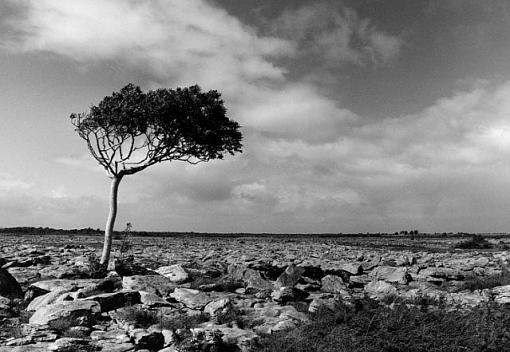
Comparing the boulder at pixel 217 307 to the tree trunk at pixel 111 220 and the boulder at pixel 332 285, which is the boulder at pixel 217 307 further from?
the tree trunk at pixel 111 220

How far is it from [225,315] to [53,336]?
14.0 ft

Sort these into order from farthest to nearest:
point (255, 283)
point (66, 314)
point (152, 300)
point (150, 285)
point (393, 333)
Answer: point (255, 283) → point (150, 285) → point (152, 300) → point (66, 314) → point (393, 333)

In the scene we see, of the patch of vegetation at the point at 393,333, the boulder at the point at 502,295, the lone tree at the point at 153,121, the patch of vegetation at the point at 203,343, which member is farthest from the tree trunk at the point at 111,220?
the boulder at the point at 502,295

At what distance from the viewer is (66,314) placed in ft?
34.6

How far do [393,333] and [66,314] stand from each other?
8.00 metres

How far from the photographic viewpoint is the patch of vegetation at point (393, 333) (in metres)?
9.00

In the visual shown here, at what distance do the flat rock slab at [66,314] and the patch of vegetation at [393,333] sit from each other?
463cm

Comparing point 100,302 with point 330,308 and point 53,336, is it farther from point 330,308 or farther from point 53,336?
point 330,308

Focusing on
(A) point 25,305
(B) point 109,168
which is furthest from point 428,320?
(B) point 109,168

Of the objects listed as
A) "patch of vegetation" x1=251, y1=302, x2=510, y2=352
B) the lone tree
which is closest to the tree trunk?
the lone tree

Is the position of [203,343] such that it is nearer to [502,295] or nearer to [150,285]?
[150,285]

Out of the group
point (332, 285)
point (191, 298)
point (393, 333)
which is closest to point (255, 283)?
point (332, 285)

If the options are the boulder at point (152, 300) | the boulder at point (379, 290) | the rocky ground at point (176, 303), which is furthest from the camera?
the boulder at point (379, 290)

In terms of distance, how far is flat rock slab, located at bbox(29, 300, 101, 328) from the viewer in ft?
33.7
